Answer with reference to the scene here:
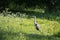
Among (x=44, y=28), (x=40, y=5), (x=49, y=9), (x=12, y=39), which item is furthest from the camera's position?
(x=40, y=5)

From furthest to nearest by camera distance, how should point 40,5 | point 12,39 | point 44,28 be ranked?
1. point 40,5
2. point 44,28
3. point 12,39

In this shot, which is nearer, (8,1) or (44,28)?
(44,28)

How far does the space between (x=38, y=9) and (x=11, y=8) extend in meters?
2.62

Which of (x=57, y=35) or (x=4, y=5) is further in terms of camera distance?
(x=4, y=5)

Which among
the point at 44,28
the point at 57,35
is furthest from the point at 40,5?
the point at 57,35

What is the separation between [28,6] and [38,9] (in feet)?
3.94

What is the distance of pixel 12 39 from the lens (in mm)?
11375

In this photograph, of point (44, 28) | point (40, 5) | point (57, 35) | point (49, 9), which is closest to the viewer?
point (57, 35)

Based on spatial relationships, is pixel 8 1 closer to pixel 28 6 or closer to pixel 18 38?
pixel 28 6

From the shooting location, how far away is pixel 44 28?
60.5 ft

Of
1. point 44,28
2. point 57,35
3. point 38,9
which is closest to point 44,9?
point 38,9

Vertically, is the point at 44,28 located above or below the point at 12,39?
below

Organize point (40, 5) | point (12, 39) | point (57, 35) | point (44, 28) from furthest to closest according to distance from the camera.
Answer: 1. point (40, 5)
2. point (44, 28)
3. point (57, 35)
4. point (12, 39)

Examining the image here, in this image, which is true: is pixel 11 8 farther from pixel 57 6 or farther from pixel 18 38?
pixel 18 38
